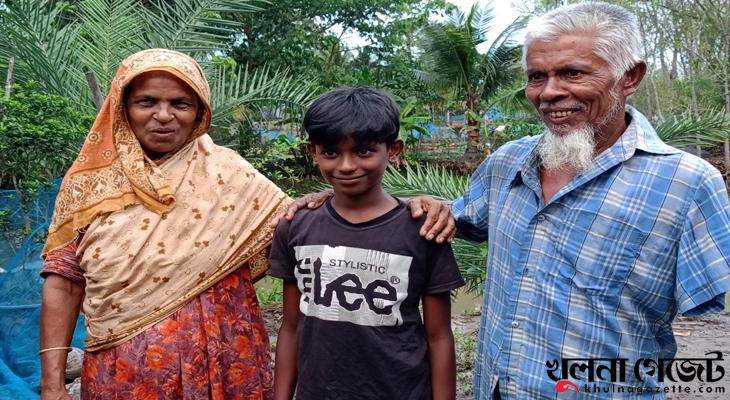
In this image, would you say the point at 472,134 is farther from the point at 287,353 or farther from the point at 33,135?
the point at 287,353

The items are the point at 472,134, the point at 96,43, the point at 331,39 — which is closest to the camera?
the point at 96,43

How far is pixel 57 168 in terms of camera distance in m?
3.77

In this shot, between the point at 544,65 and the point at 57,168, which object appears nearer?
the point at 544,65

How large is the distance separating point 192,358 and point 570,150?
1254 millimetres

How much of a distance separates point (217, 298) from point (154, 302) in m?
0.19

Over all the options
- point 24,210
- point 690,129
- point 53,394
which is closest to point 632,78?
point 53,394

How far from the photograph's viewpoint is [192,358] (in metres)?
1.98

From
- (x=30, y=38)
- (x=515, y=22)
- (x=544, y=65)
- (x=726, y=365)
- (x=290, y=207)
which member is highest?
(x=515, y=22)

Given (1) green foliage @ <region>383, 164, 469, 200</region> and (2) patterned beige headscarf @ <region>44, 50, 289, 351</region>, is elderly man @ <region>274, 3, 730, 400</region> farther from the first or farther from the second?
(1) green foliage @ <region>383, 164, 469, 200</region>

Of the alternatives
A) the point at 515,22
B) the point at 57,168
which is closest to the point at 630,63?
the point at 57,168

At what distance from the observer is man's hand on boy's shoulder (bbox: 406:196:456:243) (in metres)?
1.76

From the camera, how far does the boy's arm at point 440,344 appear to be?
182cm

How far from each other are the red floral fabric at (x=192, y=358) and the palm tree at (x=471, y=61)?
30.9ft

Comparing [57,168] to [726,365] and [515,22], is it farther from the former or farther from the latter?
[515,22]
